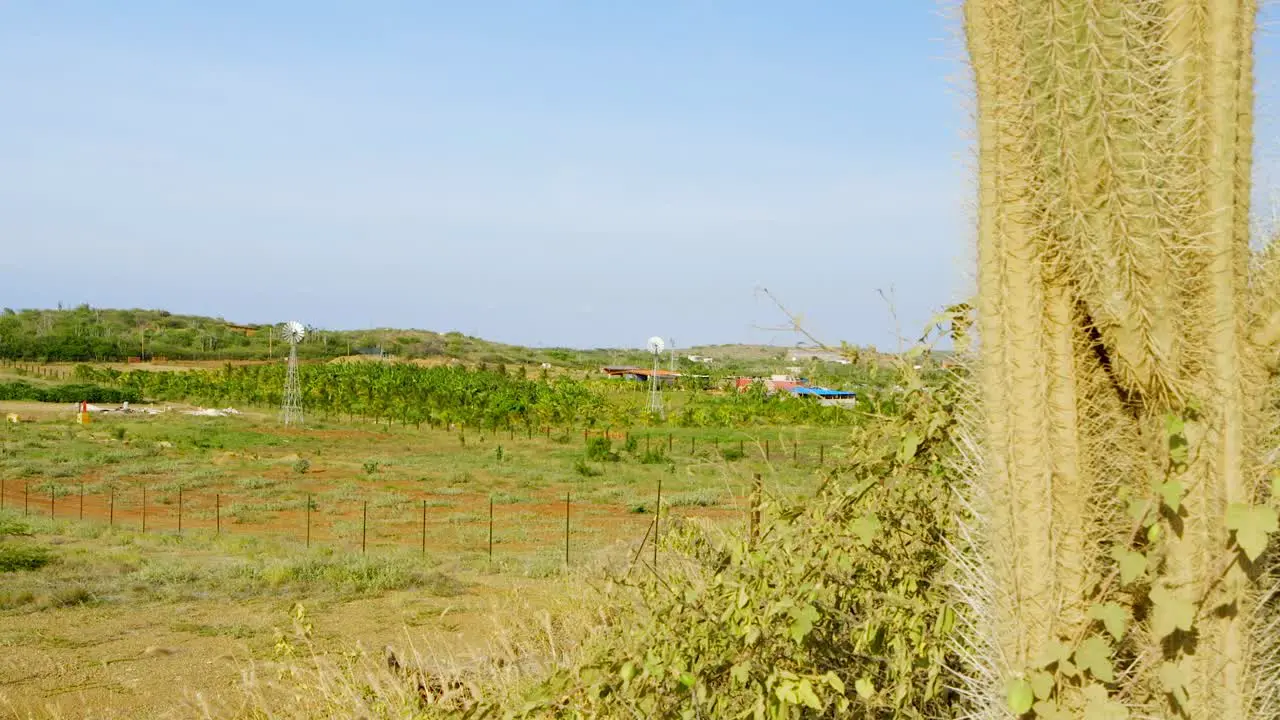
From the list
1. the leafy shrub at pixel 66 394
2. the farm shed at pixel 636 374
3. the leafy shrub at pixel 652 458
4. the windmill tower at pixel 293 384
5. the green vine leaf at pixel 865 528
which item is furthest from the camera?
the farm shed at pixel 636 374

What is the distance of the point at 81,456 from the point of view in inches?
1212

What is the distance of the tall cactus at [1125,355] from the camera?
6.69 ft

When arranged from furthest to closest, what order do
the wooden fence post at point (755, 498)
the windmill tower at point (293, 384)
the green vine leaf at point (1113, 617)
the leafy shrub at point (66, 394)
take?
the leafy shrub at point (66, 394)
the windmill tower at point (293, 384)
the wooden fence post at point (755, 498)
the green vine leaf at point (1113, 617)

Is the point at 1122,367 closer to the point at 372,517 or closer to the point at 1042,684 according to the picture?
the point at 1042,684

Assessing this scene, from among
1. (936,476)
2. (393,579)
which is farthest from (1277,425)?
(393,579)

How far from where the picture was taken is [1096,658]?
2.14 m

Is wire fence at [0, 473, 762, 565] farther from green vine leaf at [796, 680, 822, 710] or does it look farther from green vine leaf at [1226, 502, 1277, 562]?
green vine leaf at [1226, 502, 1277, 562]

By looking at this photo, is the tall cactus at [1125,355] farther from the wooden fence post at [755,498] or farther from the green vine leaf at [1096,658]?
the wooden fence post at [755,498]

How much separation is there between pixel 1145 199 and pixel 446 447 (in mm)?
36356

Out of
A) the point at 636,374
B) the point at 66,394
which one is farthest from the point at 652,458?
the point at 636,374

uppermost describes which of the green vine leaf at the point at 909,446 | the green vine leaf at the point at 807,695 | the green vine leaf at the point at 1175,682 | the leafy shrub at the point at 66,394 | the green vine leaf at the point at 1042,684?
the green vine leaf at the point at 909,446

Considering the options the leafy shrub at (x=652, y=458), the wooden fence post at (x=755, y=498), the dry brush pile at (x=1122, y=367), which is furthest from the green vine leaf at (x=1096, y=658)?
the leafy shrub at (x=652, y=458)

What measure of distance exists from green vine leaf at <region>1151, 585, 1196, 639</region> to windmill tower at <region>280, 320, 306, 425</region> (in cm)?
3618

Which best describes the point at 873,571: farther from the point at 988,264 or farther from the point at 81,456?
the point at 81,456
